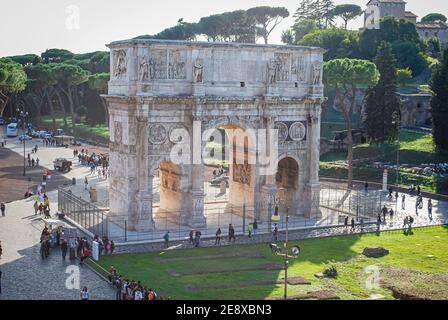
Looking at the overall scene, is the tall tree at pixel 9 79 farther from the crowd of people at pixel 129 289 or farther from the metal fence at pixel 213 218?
the crowd of people at pixel 129 289

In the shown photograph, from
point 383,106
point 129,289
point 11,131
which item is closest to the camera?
point 129,289

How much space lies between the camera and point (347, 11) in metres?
134

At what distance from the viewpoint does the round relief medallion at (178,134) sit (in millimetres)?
42281

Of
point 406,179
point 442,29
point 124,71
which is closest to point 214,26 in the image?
point 442,29

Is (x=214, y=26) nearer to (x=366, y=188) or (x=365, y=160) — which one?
(x=365, y=160)

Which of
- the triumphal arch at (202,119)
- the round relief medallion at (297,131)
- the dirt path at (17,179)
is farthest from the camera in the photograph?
the dirt path at (17,179)

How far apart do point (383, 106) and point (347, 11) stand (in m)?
70.9

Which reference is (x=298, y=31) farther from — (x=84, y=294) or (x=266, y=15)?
(x=84, y=294)

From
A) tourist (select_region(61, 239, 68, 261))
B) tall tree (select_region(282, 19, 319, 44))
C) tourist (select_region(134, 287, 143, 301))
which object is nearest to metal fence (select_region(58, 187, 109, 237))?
tourist (select_region(61, 239, 68, 261))

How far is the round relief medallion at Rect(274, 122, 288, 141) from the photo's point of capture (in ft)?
150


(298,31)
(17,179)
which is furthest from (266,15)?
(17,179)

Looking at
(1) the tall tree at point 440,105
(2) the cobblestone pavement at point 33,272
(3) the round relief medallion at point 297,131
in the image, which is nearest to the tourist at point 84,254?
(2) the cobblestone pavement at point 33,272

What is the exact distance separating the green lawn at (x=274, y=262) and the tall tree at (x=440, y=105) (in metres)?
22.9
